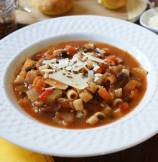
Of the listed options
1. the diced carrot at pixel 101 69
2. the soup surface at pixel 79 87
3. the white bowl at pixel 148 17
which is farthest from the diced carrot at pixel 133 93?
the white bowl at pixel 148 17

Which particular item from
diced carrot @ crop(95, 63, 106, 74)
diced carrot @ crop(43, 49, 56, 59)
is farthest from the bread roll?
diced carrot @ crop(95, 63, 106, 74)

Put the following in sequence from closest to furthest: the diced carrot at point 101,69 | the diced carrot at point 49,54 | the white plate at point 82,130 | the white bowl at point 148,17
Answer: the white plate at point 82,130 < the diced carrot at point 101,69 < the diced carrot at point 49,54 < the white bowl at point 148,17

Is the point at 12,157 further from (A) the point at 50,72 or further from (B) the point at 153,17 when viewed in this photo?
(B) the point at 153,17

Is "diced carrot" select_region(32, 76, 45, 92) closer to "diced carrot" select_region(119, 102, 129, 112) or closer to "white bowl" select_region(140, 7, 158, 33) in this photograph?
"diced carrot" select_region(119, 102, 129, 112)

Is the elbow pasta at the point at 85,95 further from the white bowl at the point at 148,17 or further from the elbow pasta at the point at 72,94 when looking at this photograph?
the white bowl at the point at 148,17

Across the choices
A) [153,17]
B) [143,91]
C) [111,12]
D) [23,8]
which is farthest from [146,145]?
[23,8]
